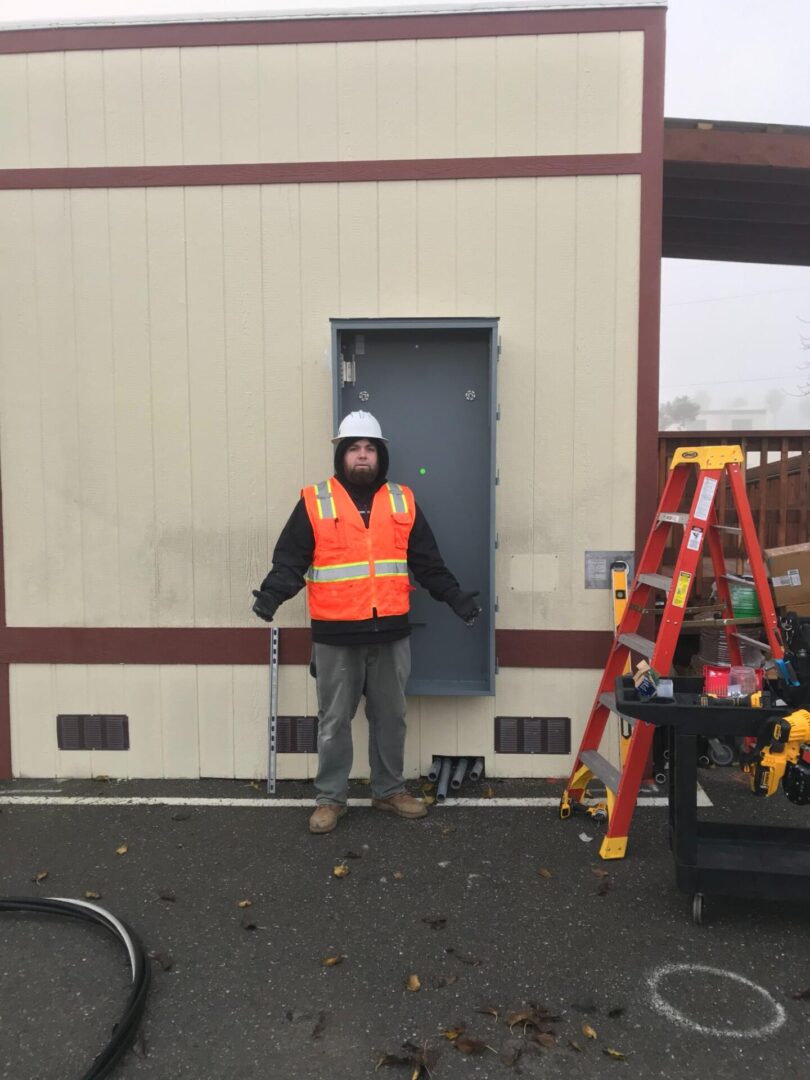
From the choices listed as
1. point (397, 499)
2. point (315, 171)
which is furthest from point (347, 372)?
point (315, 171)

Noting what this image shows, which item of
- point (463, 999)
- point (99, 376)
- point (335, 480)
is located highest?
point (99, 376)

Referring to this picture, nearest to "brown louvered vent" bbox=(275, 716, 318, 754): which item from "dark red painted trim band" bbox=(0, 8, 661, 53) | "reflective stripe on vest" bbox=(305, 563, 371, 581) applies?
"reflective stripe on vest" bbox=(305, 563, 371, 581)

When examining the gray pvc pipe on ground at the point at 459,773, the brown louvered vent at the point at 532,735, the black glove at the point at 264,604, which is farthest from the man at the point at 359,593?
the brown louvered vent at the point at 532,735

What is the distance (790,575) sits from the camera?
3.60 meters

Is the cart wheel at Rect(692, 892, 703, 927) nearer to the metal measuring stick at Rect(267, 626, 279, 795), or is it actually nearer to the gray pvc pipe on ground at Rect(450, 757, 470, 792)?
the gray pvc pipe on ground at Rect(450, 757, 470, 792)

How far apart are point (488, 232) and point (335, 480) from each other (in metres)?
1.61

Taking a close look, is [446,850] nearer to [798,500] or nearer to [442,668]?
[442,668]

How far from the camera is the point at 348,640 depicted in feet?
12.4

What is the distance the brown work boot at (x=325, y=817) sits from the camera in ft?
12.3

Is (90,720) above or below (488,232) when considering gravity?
below

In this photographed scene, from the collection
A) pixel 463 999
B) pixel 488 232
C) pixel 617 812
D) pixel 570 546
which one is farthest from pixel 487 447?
pixel 463 999

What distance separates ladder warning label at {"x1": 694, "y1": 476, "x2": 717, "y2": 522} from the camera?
10.9 ft

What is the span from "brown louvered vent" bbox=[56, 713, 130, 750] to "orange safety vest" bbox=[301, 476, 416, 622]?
152 cm

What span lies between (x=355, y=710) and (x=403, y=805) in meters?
0.54
